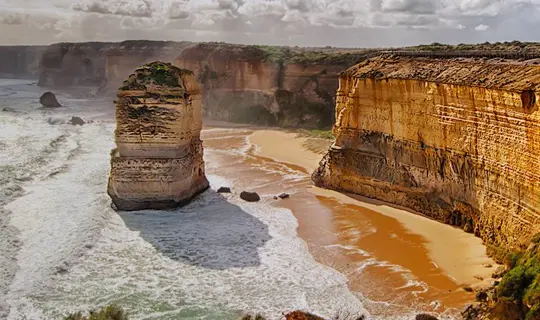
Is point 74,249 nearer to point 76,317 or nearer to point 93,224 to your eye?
point 93,224

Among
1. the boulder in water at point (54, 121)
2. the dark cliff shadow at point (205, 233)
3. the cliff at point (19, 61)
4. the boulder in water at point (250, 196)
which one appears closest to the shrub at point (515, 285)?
the dark cliff shadow at point (205, 233)

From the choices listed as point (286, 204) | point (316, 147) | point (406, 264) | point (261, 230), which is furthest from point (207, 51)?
point (406, 264)

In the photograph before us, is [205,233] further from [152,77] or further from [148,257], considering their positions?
[152,77]

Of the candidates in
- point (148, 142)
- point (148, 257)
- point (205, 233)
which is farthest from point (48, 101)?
point (148, 257)

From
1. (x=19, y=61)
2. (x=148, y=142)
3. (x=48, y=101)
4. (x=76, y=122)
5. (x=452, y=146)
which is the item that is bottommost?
(x=76, y=122)

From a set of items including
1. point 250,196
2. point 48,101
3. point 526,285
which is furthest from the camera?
point 48,101

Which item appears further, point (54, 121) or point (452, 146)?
point (54, 121)

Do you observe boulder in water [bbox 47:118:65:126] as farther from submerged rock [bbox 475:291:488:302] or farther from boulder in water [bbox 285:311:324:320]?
submerged rock [bbox 475:291:488:302]
